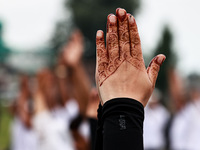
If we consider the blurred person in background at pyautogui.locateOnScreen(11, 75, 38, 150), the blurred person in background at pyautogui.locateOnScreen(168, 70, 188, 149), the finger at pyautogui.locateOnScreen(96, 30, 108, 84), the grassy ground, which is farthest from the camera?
the grassy ground

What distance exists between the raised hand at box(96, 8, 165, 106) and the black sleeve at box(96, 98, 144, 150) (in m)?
0.08

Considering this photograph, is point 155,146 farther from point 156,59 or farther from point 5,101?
point 5,101

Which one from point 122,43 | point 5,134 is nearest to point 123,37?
point 122,43

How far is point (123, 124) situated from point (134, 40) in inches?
15.9

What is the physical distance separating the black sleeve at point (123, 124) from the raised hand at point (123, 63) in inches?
3.2

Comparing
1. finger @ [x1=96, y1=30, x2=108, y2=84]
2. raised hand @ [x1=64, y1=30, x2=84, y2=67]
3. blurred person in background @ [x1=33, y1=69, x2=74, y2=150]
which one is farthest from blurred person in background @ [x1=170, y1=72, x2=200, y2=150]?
finger @ [x1=96, y1=30, x2=108, y2=84]

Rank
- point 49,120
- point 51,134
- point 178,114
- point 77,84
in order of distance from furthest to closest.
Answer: point 178,114 < point 49,120 < point 51,134 < point 77,84

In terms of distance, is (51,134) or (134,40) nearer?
(134,40)

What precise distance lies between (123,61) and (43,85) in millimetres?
4642

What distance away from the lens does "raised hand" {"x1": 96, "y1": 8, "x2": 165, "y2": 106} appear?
→ 1517 millimetres

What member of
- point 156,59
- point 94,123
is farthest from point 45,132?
point 156,59

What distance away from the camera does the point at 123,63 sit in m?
1.56

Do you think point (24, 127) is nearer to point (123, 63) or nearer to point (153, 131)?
point (153, 131)

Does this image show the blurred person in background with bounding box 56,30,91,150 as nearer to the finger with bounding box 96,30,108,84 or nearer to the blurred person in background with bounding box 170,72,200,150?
the finger with bounding box 96,30,108,84
